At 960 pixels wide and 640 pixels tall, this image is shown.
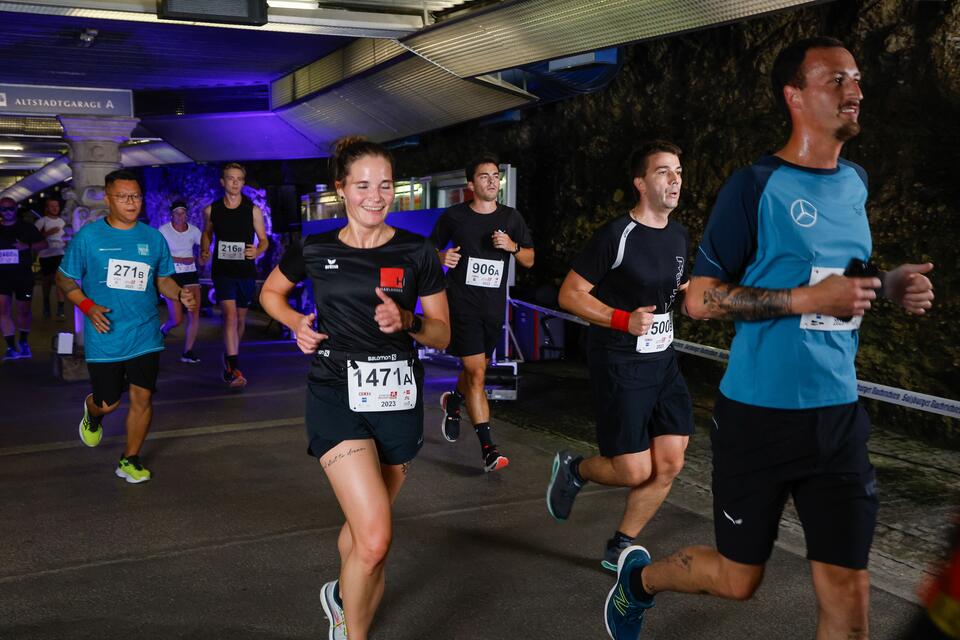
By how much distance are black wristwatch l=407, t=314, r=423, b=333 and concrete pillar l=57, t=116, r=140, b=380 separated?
9105 mm

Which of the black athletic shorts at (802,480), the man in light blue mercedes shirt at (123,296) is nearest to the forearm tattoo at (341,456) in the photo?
the black athletic shorts at (802,480)

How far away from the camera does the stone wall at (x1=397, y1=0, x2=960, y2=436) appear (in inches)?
249

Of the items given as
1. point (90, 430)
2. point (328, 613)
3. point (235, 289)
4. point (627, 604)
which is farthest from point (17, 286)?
point (627, 604)

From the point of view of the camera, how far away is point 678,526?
465 centimetres

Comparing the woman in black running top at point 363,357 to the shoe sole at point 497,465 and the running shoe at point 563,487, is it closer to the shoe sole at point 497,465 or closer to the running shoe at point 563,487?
the running shoe at point 563,487

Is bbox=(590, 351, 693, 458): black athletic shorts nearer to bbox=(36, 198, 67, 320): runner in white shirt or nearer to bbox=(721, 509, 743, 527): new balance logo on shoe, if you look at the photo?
bbox=(721, 509, 743, 527): new balance logo on shoe

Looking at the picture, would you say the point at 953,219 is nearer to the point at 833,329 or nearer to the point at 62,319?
the point at 833,329

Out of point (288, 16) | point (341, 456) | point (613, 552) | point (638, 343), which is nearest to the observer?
point (341, 456)

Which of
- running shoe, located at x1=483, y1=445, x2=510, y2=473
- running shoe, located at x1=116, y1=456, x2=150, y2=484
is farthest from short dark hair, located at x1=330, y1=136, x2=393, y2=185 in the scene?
running shoe, located at x1=116, y1=456, x2=150, y2=484

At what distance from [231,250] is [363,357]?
21.4ft

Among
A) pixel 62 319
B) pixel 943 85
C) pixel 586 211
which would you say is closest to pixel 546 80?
pixel 586 211

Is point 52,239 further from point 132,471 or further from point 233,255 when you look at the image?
point 132,471

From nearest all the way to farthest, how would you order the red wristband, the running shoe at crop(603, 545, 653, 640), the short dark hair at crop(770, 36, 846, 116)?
the short dark hair at crop(770, 36, 846, 116), the running shoe at crop(603, 545, 653, 640), the red wristband

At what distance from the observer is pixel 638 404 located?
3.85m
